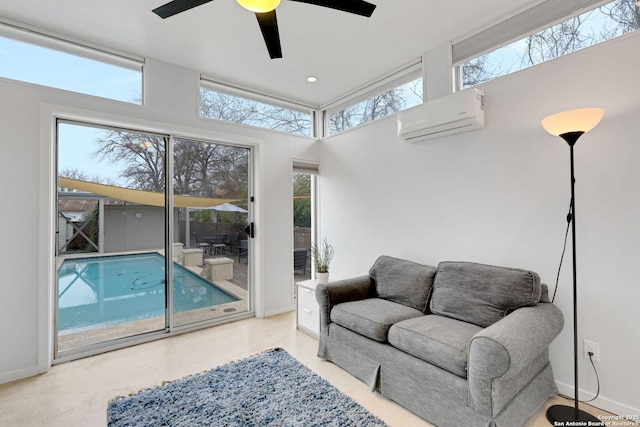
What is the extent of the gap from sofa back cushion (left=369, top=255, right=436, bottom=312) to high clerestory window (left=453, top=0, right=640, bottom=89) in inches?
68.1

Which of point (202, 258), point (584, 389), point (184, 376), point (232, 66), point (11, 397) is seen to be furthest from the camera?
point (202, 258)

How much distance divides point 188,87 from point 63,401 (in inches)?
116

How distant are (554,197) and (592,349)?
40.6 inches

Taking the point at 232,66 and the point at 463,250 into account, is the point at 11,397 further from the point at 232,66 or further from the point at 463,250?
the point at 463,250

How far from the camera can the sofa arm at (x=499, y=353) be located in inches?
59.7

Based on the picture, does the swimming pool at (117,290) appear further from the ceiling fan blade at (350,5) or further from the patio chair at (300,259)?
the ceiling fan blade at (350,5)

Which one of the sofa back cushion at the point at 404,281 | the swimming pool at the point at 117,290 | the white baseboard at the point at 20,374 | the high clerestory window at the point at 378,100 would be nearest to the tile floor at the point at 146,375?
the white baseboard at the point at 20,374

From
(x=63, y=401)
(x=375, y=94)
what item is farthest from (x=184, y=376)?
(x=375, y=94)

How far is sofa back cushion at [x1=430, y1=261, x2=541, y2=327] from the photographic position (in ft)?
6.61

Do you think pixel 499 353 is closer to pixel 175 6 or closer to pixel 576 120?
pixel 576 120

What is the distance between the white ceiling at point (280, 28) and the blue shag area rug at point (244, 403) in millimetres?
2808

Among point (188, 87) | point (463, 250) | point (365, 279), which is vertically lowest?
point (365, 279)

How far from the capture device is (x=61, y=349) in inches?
107

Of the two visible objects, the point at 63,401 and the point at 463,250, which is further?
the point at 463,250
